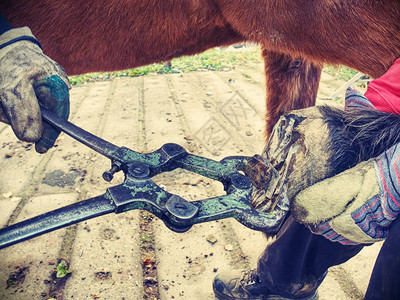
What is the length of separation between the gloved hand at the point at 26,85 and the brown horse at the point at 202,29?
15.8 inches

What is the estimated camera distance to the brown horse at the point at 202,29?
3.97ft

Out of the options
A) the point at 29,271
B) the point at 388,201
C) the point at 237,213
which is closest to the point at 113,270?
the point at 29,271

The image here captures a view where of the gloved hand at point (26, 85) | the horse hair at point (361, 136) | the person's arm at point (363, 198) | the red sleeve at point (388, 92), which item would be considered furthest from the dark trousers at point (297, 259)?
the gloved hand at point (26, 85)

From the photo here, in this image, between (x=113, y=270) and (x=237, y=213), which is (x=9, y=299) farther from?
(x=237, y=213)

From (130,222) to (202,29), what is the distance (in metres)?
1.10

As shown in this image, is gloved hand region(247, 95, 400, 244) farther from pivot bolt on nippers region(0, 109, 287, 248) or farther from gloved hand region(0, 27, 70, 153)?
gloved hand region(0, 27, 70, 153)

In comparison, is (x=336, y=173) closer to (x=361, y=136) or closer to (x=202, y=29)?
(x=361, y=136)

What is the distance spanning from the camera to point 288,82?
2.03m

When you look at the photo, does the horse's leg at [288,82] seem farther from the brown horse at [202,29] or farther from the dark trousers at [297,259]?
the dark trousers at [297,259]

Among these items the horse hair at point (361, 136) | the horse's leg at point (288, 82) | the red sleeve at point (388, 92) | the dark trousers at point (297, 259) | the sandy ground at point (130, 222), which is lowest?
the sandy ground at point (130, 222)

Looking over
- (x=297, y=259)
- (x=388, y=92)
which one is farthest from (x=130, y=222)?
(x=388, y=92)

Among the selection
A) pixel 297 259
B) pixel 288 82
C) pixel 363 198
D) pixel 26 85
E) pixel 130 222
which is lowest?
pixel 130 222

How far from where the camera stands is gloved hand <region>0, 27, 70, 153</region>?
0.95 metres

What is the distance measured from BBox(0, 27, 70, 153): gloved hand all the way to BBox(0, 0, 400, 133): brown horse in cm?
40
